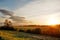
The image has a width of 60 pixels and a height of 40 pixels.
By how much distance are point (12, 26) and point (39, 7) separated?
1.79ft

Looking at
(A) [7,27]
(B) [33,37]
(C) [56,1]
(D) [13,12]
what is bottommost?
(B) [33,37]

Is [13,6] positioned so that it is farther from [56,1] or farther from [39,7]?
[56,1]

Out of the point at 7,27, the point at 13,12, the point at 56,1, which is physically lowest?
the point at 7,27

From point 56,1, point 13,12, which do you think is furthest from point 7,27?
point 56,1

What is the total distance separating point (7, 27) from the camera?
2373mm

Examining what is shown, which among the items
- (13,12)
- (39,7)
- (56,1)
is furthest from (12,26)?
(56,1)

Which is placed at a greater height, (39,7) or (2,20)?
→ (39,7)

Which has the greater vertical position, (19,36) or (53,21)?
(53,21)

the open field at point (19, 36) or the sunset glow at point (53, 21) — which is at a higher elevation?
the sunset glow at point (53, 21)

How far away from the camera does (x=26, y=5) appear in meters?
2.38

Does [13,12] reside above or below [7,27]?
above

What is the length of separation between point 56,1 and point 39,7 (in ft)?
0.97

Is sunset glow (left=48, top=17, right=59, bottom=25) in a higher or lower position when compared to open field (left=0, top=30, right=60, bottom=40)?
higher

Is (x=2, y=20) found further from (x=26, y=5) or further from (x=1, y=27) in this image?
(x=26, y=5)
